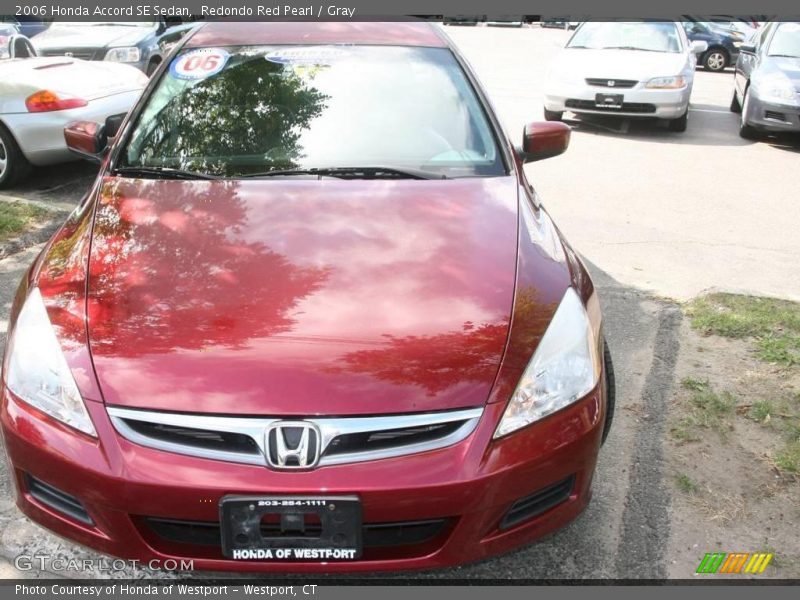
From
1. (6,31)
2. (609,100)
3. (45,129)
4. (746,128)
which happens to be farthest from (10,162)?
(746,128)

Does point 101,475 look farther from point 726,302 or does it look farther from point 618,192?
point 618,192

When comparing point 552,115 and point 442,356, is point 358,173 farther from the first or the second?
point 552,115

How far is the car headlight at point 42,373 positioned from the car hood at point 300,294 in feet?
0.33

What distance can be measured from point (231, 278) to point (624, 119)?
9.42 meters

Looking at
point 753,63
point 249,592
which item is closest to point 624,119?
point 753,63

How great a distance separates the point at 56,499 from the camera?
221 centimetres

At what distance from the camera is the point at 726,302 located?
4.57 m

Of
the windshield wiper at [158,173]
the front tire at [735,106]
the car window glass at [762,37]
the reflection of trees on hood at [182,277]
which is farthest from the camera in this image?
the front tire at [735,106]

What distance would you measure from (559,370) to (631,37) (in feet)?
30.4

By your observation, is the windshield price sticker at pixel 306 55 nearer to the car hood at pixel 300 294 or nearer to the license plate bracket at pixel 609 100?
the car hood at pixel 300 294

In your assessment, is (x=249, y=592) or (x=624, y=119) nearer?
(x=249, y=592)

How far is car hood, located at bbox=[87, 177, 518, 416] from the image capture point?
6.97 feet

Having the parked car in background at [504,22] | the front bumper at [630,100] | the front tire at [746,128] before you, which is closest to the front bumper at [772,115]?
the front tire at [746,128]

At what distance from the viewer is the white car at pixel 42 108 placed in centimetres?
636
